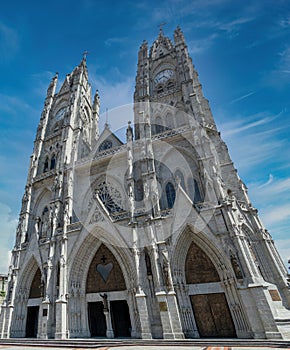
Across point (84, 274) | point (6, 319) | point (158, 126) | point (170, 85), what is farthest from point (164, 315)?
point (170, 85)

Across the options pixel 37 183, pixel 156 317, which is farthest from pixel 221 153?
pixel 37 183

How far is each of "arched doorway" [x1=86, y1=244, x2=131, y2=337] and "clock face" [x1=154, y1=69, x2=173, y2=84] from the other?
20.4 metres

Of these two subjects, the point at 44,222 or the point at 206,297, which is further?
the point at 44,222

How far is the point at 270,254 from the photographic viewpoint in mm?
11703

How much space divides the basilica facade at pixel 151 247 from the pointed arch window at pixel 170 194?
0.08 meters

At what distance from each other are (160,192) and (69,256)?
769cm

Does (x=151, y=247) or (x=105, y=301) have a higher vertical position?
(x=151, y=247)

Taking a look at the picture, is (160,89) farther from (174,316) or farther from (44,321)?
(44,321)

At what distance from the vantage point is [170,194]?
50.1 ft

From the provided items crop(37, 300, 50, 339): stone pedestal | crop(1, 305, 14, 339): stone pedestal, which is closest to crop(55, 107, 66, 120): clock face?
crop(1, 305, 14, 339): stone pedestal

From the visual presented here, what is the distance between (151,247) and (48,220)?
36.5 ft

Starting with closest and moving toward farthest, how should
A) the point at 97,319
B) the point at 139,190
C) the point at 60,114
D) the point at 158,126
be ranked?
the point at 97,319
the point at 139,190
the point at 158,126
the point at 60,114

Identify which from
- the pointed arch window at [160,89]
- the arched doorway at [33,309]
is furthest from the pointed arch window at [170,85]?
the arched doorway at [33,309]

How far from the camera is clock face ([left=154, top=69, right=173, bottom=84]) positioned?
25.0 meters
